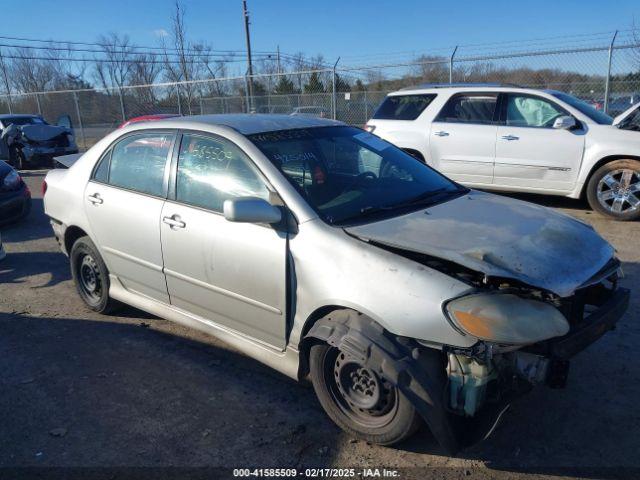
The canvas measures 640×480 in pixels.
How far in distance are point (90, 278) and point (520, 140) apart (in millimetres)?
5886

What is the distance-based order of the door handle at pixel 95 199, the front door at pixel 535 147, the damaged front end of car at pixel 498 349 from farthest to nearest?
the front door at pixel 535 147 → the door handle at pixel 95 199 → the damaged front end of car at pixel 498 349

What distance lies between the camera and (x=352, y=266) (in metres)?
2.67

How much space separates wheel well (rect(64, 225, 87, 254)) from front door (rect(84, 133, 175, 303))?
35 cm

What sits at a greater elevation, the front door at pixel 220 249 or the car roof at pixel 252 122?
the car roof at pixel 252 122

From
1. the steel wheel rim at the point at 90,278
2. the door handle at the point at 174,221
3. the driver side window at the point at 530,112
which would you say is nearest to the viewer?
the door handle at the point at 174,221

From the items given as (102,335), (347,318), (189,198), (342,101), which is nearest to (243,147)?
(189,198)

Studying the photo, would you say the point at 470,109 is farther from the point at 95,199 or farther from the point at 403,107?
the point at 95,199

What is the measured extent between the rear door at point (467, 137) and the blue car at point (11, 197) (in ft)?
20.9

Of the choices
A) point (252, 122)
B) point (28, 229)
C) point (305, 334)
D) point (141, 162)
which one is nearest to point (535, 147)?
point (252, 122)

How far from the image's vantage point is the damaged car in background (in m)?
14.9

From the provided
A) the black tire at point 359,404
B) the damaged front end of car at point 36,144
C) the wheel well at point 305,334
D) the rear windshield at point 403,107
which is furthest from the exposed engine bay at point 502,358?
the damaged front end of car at point 36,144

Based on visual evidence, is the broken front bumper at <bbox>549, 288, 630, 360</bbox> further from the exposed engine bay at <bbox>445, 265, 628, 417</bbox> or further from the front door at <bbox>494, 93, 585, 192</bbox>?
the front door at <bbox>494, 93, 585, 192</bbox>

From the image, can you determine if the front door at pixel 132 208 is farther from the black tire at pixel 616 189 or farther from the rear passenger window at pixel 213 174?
the black tire at pixel 616 189

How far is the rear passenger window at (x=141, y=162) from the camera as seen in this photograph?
150 inches
